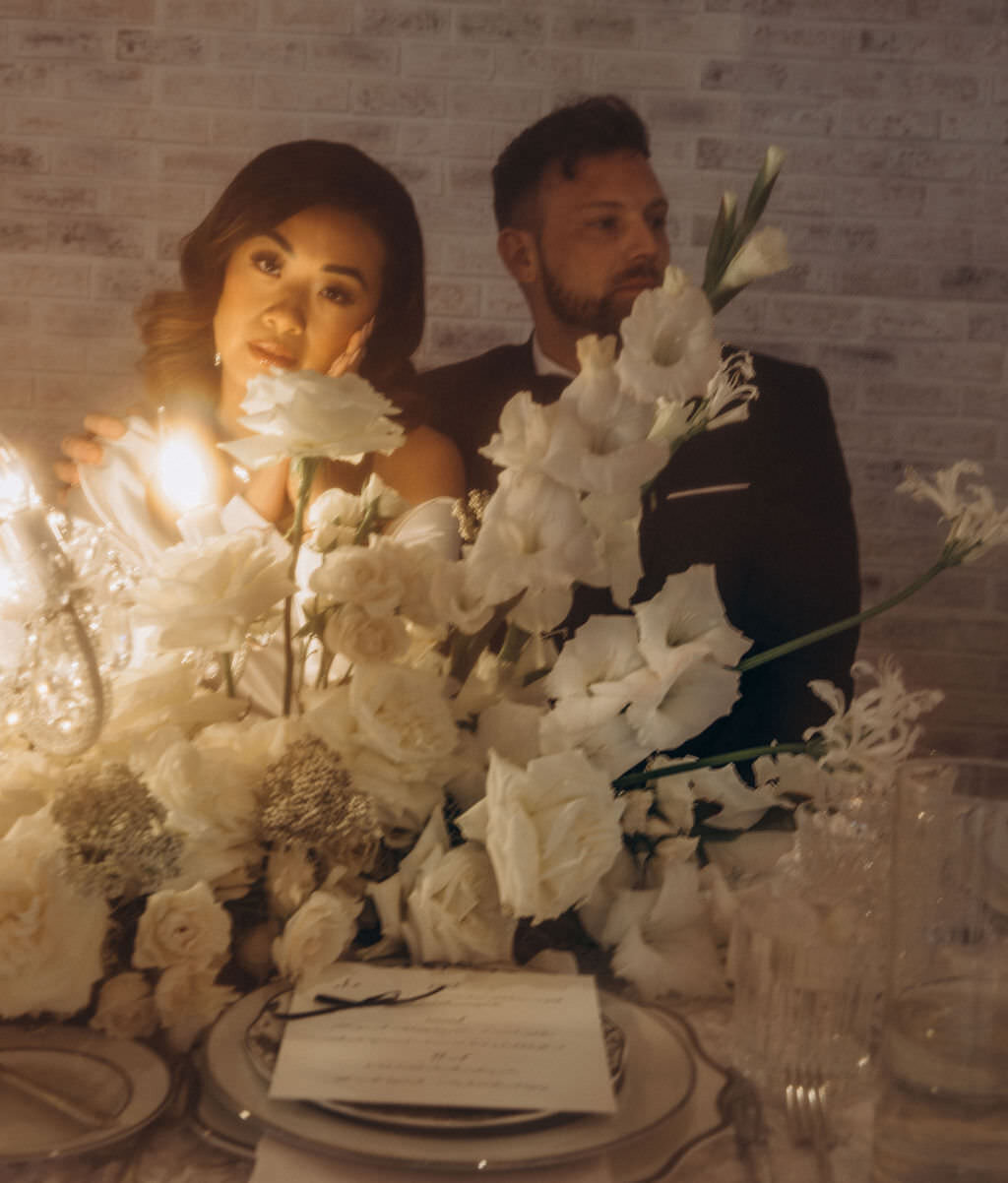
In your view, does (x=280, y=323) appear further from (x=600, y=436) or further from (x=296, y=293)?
(x=600, y=436)

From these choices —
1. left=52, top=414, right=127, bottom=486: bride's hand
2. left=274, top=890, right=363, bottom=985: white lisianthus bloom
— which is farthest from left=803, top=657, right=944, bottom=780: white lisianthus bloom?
left=52, top=414, right=127, bottom=486: bride's hand

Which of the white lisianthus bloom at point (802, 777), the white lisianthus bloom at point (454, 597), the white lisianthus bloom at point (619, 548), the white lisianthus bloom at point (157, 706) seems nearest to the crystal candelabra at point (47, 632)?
the white lisianthus bloom at point (157, 706)

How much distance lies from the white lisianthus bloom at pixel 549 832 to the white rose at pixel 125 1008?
0.73 ft

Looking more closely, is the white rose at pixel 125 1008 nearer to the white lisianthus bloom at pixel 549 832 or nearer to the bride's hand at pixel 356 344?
the white lisianthus bloom at pixel 549 832

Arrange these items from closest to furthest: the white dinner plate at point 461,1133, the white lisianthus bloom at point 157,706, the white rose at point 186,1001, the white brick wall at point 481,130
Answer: the white dinner plate at point 461,1133, the white rose at point 186,1001, the white lisianthus bloom at point 157,706, the white brick wall at point 481,130

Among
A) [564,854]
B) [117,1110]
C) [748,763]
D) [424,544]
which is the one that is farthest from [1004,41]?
[117,1110]

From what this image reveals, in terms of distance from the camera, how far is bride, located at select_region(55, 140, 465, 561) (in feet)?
6.12

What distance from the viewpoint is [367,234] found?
1.88 m

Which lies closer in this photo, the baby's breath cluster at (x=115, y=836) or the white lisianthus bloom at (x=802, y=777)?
the baby's breath cluster at (x=115, y=836)

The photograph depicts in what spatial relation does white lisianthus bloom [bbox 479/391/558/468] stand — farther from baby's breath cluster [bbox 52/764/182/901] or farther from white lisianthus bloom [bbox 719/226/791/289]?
baby's breath cluster [bbox 52/764/182/901]

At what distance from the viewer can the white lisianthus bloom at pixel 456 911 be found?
749 millimetres

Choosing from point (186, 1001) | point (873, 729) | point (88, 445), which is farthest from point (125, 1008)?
point (88, 445)

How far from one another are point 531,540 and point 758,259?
0.22 metres

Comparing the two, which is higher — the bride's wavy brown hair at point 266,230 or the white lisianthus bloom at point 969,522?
Result: the bride's wavy brown hair at point 266,230
